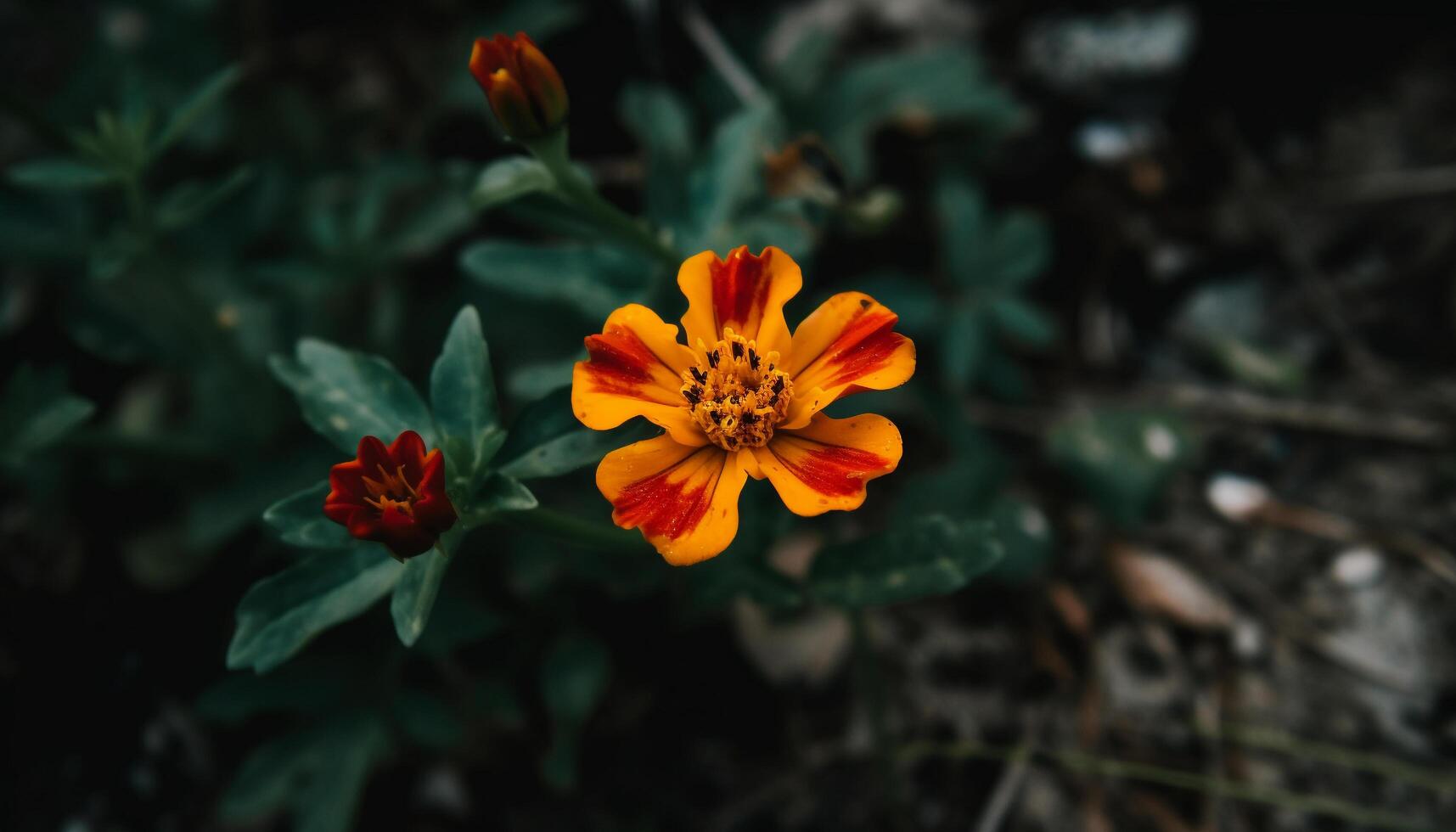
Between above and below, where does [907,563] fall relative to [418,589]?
below

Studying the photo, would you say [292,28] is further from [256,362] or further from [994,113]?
[994,113]

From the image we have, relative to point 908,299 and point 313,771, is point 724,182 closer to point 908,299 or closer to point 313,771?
point 908,299

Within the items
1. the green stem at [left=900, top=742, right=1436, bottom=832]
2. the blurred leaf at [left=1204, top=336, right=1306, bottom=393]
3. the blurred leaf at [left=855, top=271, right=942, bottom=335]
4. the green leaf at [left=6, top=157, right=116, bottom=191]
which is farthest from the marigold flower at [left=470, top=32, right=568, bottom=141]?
the blurred leaf at [left=1204, top=336, right=1306, bottom=393]

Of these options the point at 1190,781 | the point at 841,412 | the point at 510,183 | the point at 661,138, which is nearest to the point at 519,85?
the point at 510,183

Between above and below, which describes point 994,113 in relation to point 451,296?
above

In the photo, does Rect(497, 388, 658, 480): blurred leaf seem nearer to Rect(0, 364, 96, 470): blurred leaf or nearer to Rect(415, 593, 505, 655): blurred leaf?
Rect(415, 593, 505, 655): blurred leaf

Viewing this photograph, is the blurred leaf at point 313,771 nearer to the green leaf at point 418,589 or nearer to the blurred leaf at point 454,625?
the blurred leaf at point 454,625

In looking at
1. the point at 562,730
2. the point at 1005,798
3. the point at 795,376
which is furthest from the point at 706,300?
the point at 1005,798
